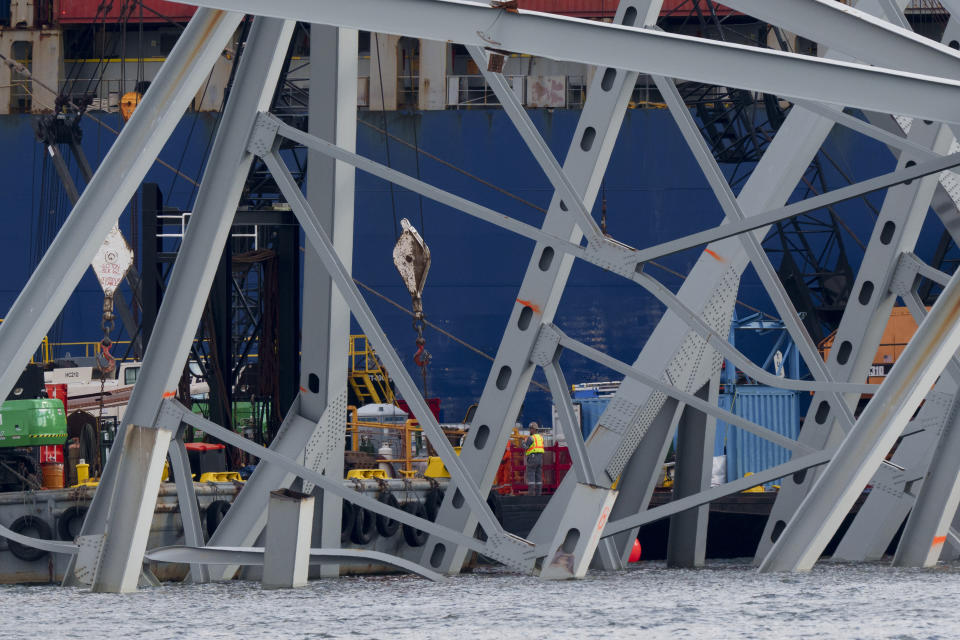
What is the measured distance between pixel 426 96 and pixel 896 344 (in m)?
17.6

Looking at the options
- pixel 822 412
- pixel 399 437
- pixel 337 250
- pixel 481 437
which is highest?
pixel 337 250

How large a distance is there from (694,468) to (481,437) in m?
2.25

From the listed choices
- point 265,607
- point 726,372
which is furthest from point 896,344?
point 265,607

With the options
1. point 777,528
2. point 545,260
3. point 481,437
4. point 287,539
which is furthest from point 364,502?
point 777,528

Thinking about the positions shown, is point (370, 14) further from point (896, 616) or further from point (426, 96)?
point (426, 96)

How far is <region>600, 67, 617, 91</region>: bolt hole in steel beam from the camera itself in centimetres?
1088

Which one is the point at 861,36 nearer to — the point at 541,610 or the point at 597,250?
the point at 541,610

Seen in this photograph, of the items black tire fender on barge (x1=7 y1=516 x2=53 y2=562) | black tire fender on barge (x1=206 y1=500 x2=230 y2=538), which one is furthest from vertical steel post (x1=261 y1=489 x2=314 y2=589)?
black tire fender on barge (x1=7 y1=516 x2=53 y2=562)

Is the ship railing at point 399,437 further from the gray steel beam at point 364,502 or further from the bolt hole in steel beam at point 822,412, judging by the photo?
the gray steel beam at point 364,502

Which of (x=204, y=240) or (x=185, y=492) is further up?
(x=204, y=240)

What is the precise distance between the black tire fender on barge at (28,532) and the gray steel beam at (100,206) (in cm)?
863

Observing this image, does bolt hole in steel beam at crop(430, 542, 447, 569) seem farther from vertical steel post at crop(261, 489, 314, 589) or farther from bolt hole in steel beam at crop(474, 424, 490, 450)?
vertical steel post at crop(261, 489, 314, 589)

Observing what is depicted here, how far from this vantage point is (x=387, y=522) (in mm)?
17203

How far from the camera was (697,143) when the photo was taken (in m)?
10.8
